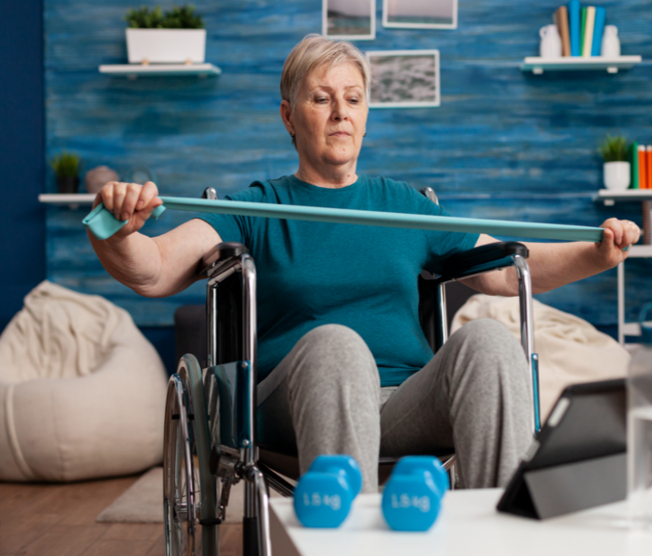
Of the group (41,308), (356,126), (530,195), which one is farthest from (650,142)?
(41,308)

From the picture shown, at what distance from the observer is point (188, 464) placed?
122cm

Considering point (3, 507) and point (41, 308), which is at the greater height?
point (41, 308)

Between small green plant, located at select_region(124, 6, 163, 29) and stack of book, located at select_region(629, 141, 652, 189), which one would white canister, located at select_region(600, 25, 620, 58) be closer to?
stack of book, located at select_region(629, 141, 652, 189)

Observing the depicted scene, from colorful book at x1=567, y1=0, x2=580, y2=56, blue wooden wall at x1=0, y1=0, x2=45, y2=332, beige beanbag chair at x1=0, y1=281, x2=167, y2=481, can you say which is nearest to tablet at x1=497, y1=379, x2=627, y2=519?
beige beanbag chair at x1=0, y1=281, x2=167, y2=481

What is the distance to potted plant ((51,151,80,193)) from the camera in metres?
3.50

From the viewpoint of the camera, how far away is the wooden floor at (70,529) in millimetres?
1986

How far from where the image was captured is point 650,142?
352cm

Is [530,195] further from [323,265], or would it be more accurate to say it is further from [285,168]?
[323,265]

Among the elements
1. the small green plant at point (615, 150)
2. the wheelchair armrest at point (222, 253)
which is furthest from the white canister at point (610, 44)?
the wheelchair armrest at point (222, 253)

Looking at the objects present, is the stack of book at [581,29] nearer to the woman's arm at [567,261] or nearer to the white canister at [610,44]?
the white canister at [610,44]

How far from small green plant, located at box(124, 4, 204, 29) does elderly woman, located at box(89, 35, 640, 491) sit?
2071 mm

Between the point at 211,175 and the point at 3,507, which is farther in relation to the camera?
the point at 211,175

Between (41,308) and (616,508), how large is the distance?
9.69 feet

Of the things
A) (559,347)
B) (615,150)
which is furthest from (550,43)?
(559,347)
